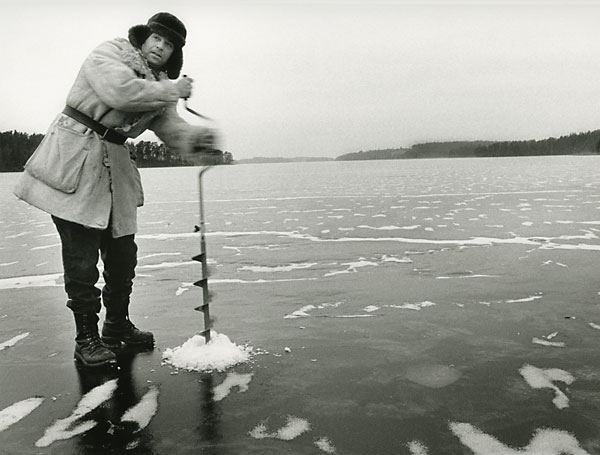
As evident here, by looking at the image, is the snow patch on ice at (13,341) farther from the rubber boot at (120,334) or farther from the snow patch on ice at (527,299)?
the snow patch on ice at (527,299)

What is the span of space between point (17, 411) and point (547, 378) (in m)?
2.58

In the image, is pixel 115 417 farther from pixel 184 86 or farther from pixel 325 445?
pixel 184 86

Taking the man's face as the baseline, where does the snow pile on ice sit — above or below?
below

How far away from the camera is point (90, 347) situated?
3.34m

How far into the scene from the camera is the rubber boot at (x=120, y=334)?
3.65m

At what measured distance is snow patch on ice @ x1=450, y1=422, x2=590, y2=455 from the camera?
224cm

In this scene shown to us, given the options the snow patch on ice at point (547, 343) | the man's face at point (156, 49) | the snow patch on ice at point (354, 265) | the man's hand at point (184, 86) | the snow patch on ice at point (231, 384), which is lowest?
the snow patch on ice at point (354, 265)

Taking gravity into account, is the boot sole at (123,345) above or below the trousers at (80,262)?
below

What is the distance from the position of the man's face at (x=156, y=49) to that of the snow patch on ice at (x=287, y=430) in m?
2.15

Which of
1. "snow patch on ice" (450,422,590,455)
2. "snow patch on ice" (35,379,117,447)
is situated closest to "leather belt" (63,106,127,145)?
"snow patch on ice" (35,379,117,447)

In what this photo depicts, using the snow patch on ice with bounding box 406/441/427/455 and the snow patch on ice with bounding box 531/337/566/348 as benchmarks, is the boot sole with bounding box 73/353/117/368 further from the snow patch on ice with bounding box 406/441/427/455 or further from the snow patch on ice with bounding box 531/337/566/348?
the snow patch on ice with bounding box 531/337/566/348

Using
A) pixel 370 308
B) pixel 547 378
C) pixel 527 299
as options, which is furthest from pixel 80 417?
pixel 527 299

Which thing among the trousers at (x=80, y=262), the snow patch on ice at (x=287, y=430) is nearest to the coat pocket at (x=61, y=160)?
the trousers at (x=80, y=262)

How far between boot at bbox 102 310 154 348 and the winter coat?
665 millimetres
